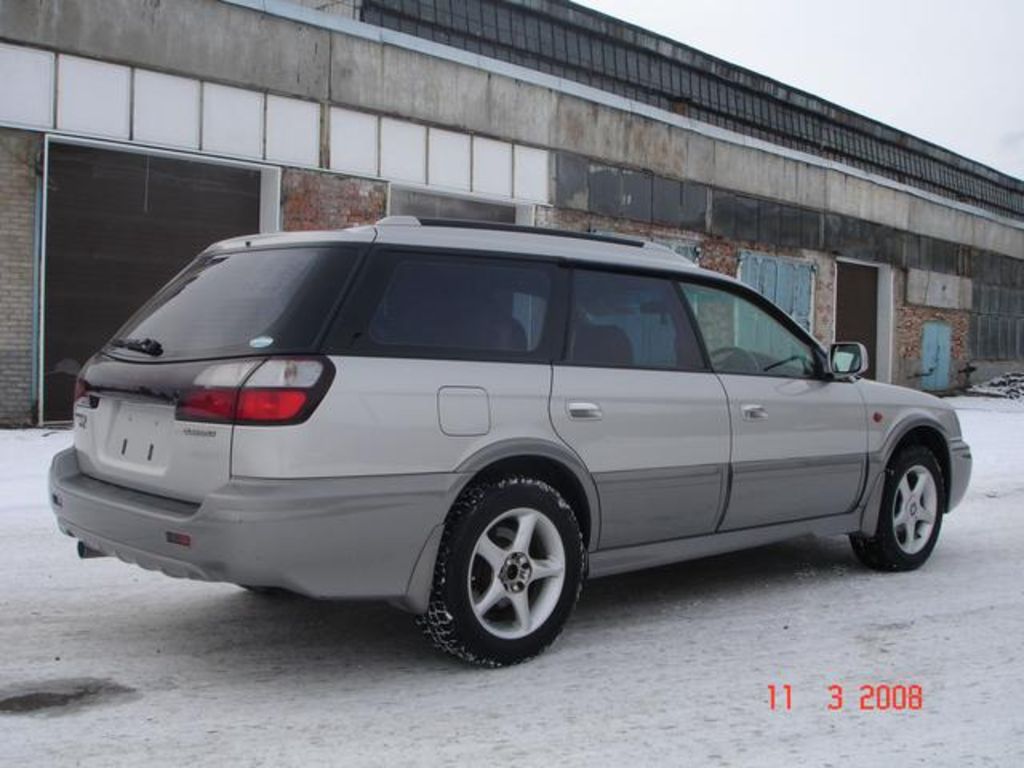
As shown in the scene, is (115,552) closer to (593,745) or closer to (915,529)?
(593,745)

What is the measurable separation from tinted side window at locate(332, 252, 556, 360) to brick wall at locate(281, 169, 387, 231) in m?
11.2

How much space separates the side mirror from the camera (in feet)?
18.5

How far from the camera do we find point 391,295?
13.1 feet

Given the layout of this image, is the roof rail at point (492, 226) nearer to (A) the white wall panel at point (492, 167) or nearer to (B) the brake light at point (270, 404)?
(B) the brake light at point (270, 404)

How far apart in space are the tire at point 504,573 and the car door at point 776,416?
3.72 ft

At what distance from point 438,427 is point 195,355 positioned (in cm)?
95

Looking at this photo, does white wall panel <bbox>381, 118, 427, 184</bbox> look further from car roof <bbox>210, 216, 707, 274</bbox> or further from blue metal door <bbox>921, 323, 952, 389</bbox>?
blue metal door <bbox>921, 323, 952, 389</bbox>

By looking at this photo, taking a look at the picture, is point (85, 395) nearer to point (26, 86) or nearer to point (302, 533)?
point (302, 533)

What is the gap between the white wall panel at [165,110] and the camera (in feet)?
44.6

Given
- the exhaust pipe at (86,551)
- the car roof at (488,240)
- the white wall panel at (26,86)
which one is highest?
the white wall panel at (26,86)

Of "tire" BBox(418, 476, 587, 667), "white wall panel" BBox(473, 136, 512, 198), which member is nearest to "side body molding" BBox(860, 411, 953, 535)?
"tire" BBox(418, 476, 587, 667)

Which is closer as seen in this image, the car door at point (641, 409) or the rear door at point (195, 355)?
the rear door at point (195, 355)

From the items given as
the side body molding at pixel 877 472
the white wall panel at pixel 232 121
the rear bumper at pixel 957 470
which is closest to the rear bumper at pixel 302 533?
the side body molding at pixel 877 472

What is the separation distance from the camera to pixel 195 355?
390 centimetres
